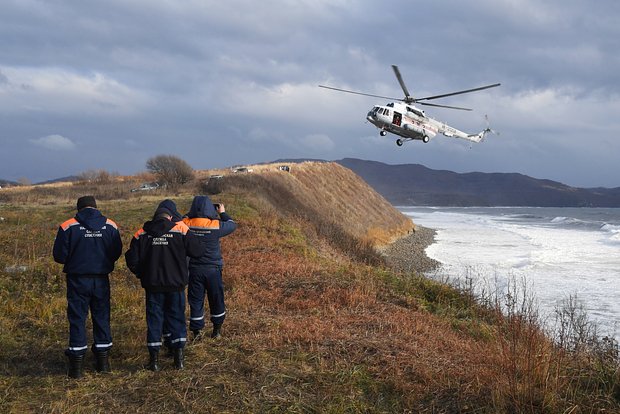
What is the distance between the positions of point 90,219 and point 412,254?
1034 inches

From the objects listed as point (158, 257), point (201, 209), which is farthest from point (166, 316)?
point (201, 209)

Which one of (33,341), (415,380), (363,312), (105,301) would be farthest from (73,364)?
(363,312)

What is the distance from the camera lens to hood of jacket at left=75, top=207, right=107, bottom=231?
5895 millimetres

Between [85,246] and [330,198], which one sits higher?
[330,198]

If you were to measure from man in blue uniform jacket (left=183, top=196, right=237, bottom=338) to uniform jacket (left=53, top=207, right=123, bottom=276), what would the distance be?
132 centimetres

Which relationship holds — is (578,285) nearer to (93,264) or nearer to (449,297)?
(449,297)

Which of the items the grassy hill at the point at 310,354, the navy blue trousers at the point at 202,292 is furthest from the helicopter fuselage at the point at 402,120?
the navy blue trousers at the point at 202,292

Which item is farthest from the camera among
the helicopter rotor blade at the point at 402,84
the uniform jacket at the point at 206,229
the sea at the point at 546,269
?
the helicopter rotor blade at the point at 402,84

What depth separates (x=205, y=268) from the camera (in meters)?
7.05

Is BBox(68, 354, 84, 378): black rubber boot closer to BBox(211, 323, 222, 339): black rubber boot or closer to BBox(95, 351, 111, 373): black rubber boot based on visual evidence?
BBox(95, 351, 111, 373): black rubber boot

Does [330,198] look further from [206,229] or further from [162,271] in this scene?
[162,271]

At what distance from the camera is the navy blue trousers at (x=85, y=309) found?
19.1 ft

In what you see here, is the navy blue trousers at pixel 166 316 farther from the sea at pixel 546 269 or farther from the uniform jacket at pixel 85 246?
the sea at pixel 546 269

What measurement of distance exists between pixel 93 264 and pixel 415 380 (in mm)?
3919
